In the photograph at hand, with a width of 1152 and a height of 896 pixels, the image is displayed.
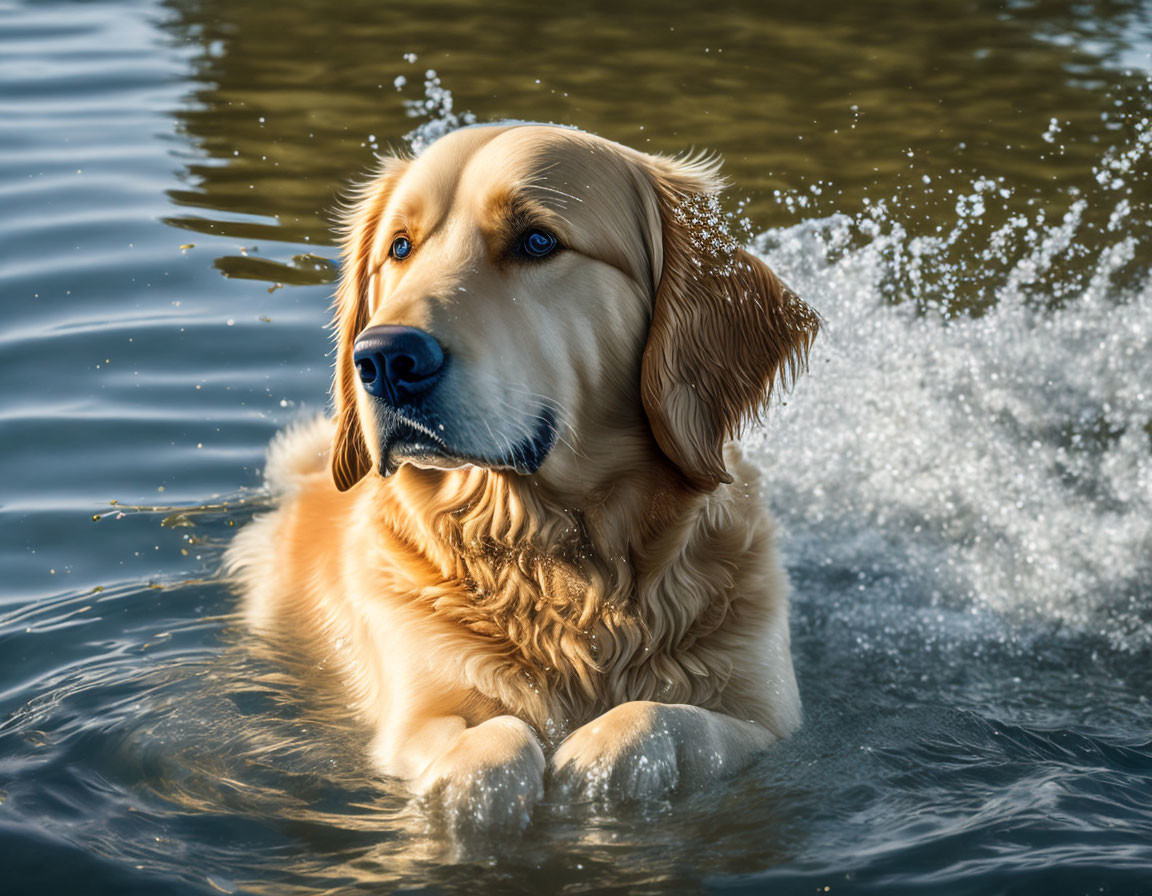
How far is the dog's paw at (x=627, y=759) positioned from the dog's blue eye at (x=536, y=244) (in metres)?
1.18

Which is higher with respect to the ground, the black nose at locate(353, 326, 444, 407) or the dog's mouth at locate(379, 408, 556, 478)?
the black nose at locate(353, 326, 444, 407)

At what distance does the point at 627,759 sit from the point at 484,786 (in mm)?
350

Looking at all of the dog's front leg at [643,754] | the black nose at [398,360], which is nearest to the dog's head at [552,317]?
the black nose at [398,360]

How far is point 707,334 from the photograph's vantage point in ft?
12.2

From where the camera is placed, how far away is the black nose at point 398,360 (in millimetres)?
3006

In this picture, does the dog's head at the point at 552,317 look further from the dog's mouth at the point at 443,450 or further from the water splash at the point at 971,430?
the water splash at the point at 971,430

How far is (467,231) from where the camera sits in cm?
343

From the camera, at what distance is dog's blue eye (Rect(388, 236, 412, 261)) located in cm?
358

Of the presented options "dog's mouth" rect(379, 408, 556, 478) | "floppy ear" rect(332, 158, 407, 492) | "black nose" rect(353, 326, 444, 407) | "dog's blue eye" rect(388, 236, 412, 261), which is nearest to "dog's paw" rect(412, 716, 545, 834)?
"dog's mouth" rect(379, 408, 556, 478)

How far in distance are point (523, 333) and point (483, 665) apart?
0.92 meters

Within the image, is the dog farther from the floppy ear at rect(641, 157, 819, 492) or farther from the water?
the water

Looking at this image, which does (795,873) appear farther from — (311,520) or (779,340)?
(311,520)

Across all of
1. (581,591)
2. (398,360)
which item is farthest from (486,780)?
(398,360)

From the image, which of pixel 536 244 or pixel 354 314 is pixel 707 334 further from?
pixel 354 314
